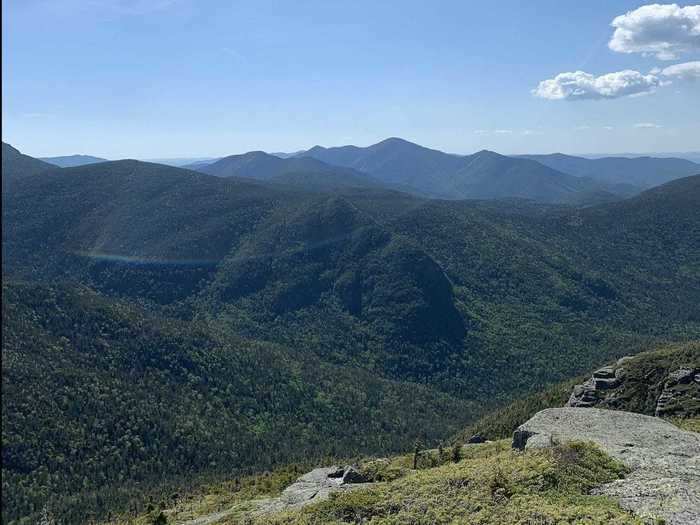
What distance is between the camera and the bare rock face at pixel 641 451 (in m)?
31.8

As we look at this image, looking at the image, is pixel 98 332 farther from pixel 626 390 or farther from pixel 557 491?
pixel 557 491

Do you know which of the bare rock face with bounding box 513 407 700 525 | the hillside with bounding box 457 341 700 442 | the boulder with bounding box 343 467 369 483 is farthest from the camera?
the hillside with bounding box 457 341 700 442

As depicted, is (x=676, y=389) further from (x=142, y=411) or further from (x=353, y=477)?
(x=142, y=411)

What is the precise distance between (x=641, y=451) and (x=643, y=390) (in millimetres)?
47702

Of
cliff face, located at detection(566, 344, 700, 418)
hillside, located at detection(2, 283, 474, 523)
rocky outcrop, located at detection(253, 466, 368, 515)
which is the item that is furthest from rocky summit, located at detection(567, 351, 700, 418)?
hillside, located at detection(2, 283, 474, 523)

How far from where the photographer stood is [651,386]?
3253 inches

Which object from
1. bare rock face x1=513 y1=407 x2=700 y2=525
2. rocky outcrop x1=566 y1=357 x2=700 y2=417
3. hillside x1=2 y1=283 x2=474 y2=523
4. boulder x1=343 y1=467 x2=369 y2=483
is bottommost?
hillside x1=2 y1=283 x2=474 y2=523

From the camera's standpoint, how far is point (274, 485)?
225 ft

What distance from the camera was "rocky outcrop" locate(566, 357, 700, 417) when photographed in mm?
72100

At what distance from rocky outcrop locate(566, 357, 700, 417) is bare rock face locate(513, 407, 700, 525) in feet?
71.4

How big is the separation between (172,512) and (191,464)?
72290mm

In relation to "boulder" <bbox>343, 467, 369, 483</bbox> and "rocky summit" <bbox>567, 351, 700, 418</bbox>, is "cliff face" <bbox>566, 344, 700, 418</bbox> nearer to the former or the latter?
"rocky summit" <bbox>567, 351, 700, 418</bbox>

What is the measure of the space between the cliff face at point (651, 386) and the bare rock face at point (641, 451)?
2244 cm

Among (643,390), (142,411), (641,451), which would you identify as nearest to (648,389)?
(643,390)
